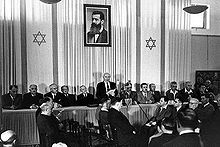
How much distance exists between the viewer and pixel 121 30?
1315cm

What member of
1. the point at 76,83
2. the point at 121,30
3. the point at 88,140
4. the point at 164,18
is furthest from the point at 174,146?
the point at 164,18

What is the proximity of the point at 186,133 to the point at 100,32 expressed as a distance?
865cm

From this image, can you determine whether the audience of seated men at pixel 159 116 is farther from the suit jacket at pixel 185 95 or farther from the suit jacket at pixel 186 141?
the suit jacket at pixel 185 95

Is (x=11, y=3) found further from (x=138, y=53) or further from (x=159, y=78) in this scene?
(x=159, y=78)

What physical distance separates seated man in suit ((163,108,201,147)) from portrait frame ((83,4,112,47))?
830cm

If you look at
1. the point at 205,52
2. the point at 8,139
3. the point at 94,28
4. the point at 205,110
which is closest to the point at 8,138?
the point at 8,139

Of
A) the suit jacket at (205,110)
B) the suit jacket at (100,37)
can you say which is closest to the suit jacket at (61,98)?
the suit jacket at (100,37)

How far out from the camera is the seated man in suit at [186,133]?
14.5ft

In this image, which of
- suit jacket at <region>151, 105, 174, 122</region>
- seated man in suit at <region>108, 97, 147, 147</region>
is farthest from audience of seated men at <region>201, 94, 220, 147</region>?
suit jacket at <region>151, 105, 174, 122</region>

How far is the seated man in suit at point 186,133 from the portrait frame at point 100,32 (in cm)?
830

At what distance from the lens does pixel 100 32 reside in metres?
12.7

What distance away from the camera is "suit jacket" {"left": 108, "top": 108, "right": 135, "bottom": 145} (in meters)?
6.59

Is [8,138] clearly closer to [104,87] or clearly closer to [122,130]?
[122,130]

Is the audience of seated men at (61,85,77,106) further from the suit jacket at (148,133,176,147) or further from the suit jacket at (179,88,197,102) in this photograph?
the suit jacket at (148,133,176,147)
